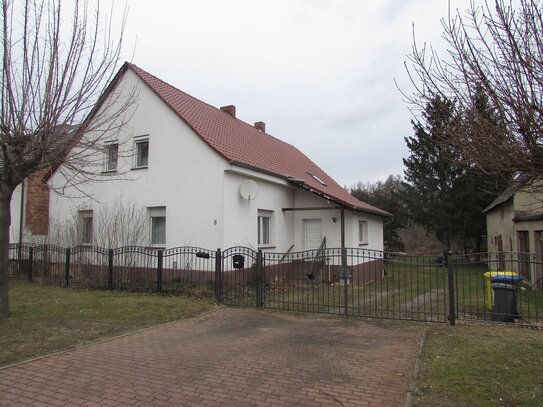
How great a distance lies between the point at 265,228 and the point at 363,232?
18.3 feet

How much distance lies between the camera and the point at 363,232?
63.6ft

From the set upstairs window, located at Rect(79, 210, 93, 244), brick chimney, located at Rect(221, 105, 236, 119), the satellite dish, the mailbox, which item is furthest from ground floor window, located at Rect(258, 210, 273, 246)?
brick chimney, located at Rect(221, 105, 236, 119)

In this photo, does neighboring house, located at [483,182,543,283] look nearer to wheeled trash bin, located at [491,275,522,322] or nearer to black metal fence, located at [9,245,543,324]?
black metal fence, located at [9,245,543,324]

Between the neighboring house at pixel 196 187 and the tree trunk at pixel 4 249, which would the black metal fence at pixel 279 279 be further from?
the tree trunk at pixel 4 249

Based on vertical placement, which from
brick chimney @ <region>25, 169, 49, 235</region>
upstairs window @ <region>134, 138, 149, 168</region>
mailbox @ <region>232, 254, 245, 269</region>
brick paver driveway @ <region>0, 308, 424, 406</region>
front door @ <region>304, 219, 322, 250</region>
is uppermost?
upstairs window @ <region>134, 138, 149, 168</region>

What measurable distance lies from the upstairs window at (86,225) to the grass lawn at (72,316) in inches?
141

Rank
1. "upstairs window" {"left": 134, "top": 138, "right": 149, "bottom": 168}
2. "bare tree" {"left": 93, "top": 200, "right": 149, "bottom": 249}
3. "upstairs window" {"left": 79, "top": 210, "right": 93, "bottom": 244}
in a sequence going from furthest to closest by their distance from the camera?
1. "upstairs window" {"left": 79, "top": 210, "right": 93, "bottom": 244}
2. "upstairs window" {"left": 134, "top": 138, "right": 149, "bottom": 168}
3. "bare tree" {"left": 93, "top": 200, "right": 149, "bottom": 249}

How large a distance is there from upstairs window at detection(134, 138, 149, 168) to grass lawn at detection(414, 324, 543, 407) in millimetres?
11524

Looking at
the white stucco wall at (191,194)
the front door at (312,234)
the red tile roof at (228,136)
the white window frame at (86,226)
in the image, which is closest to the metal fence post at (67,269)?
the white stucco wall at (191,194)

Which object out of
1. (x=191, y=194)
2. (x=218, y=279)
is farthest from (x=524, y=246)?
(x=191, y=194)

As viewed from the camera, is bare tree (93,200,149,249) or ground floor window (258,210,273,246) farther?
ground floor window (258,210,273,246)

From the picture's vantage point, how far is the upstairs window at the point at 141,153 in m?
15.4

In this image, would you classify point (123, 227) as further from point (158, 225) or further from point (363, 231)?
point (363, 231)

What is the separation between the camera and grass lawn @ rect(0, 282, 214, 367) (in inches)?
264
